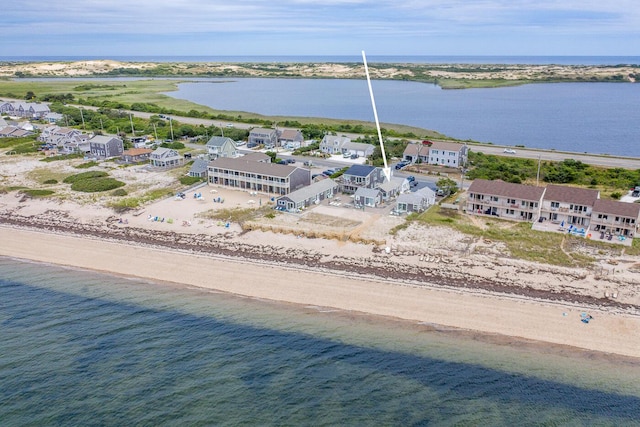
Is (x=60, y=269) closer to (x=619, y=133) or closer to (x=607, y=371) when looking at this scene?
(x=607, y=371)

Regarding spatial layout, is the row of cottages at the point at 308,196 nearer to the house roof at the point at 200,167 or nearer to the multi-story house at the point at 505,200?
the multi-story house at the point at 505,200

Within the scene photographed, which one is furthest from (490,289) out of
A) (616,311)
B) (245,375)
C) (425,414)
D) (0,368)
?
(0,368)

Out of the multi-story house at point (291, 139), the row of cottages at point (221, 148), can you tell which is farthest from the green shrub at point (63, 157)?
the multi-story house at point (291, 139)

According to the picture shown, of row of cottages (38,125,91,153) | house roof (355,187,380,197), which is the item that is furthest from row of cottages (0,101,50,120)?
house roof (355,187,380,197)

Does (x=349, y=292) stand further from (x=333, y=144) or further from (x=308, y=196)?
(x=333, y=144)

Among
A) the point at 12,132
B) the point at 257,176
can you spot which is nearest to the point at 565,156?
the point at 257,176

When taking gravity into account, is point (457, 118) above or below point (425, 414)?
above

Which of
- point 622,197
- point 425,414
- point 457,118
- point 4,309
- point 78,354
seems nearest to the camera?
point 425,414
